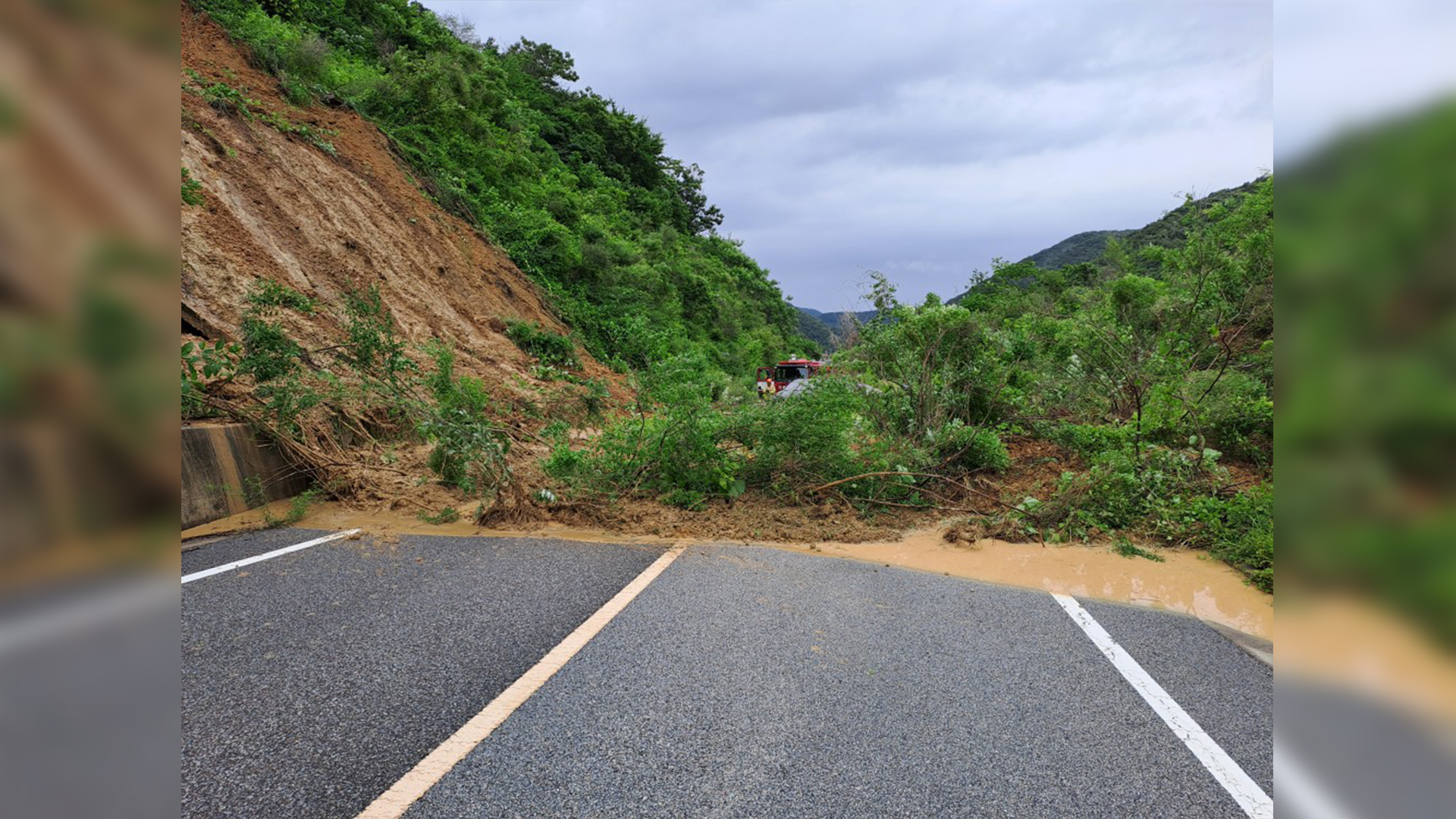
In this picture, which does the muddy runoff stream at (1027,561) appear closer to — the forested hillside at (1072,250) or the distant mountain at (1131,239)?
the distant mountain at (1131,239)

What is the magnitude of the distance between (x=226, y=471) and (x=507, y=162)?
1644 cm

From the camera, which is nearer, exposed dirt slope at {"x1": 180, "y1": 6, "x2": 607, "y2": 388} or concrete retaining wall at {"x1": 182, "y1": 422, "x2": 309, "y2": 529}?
concrete retaining wall at {"x1": 182, "y1": 422, "x2": 309, "y2": 529}

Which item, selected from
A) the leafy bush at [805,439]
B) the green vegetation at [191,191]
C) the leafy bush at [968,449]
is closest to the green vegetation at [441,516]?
the leafy bush at [805,439]

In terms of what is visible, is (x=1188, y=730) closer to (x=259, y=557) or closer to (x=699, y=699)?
(x=699, y=699)

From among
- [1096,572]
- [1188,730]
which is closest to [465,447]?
[1096,572]

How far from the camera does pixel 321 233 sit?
11.4 metres

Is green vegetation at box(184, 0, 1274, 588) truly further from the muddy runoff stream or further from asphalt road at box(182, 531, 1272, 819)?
asphalt road at box(182, 531, 1272, 819)

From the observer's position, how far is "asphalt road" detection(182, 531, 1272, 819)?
228 centimetres

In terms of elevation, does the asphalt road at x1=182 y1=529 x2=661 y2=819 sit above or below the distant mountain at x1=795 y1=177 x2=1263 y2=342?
below

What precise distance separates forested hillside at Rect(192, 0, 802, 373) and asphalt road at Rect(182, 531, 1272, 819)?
20.6 feet

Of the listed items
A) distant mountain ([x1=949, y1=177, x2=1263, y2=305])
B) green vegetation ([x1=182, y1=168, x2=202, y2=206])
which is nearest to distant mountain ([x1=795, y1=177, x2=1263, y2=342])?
distant mountain ([x1=949, y1=177, x2=1263, y2=305])

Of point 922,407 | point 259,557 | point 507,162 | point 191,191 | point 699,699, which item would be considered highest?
point 507,162

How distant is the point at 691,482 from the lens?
683 centimetres
